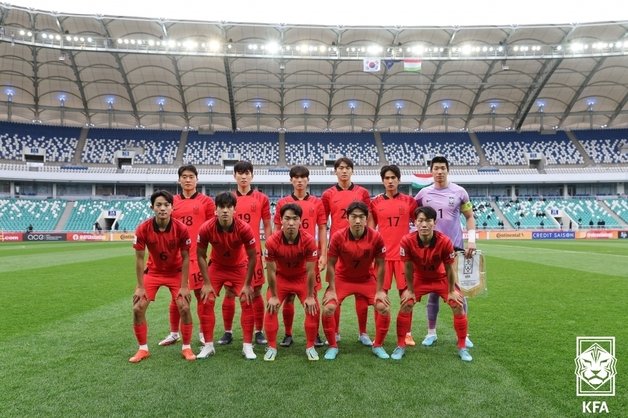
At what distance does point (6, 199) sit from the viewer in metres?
38.8

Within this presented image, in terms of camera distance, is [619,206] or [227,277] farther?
[619,206]

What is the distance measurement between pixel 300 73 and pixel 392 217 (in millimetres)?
34895

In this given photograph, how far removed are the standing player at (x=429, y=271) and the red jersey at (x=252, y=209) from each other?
6.93ft

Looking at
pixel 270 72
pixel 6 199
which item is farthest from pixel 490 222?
pixel 6 199

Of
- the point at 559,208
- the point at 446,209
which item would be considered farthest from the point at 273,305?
the point at 559,208

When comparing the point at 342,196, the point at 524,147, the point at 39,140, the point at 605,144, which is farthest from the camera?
the point at 524,147

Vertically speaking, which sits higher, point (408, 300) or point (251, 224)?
point (251, 224)

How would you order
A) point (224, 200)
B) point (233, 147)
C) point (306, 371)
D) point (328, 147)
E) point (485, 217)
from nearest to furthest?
point (306, 371)
point (224, 200)
point (485, 217)
point (233, 147)
point (328, 147)

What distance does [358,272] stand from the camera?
542cm

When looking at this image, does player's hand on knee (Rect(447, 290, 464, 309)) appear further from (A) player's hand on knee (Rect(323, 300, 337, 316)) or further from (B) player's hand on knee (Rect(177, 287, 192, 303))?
(B) player's hand on knee (Rect(177, 287, 192, 303))

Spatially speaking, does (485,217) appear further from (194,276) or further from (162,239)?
(162,239)

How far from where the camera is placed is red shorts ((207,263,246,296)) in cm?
548

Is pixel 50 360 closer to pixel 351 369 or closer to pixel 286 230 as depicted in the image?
pixel 286 230

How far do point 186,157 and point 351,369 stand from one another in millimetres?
44736
